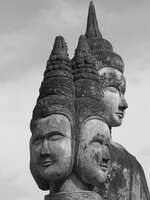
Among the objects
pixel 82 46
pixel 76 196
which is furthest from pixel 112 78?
pixel 76 196

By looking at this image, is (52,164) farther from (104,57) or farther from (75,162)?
(104,57)

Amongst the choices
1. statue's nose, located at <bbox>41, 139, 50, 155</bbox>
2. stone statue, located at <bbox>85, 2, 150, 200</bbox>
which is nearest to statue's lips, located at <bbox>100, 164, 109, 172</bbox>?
stone statue, located at <bbox>85, 2, 150, 200</bbox>

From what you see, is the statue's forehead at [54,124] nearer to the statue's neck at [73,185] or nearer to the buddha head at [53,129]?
the buddha head at [53,129]

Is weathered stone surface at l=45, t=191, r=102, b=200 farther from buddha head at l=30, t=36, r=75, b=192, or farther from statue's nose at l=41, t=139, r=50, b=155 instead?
statue's nose at l=41, t=139, r=50, b=155

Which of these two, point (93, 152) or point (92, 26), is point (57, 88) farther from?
point (92, 26)

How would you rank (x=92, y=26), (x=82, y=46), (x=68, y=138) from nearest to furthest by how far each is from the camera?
(x=68, y=138)
(x=82, y=46)
(x=92, y=26)

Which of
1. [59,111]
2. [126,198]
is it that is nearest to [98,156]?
[59,111]

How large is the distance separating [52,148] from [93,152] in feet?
1.74

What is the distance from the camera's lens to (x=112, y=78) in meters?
9.31

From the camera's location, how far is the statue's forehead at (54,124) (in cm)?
748

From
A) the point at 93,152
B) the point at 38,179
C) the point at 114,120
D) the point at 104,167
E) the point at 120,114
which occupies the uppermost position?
the point at 120,114

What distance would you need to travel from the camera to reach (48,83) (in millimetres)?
7844

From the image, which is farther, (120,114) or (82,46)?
(120,114)

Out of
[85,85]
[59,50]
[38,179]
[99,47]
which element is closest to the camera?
[38,179]
